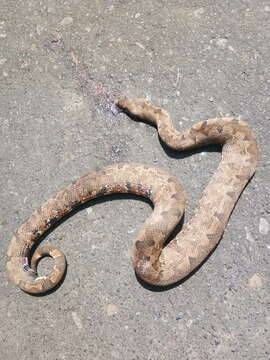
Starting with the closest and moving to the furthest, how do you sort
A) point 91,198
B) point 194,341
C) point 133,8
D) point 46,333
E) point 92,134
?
point 194,341 < point 46,333 < point 91,198 < point 92,134 < point 133,8

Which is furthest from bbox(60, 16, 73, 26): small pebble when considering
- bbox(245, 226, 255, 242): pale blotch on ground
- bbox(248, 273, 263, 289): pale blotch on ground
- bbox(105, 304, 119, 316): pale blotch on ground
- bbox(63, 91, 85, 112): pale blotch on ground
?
bbox(248, 273, 263, 289): pale blotch on ground

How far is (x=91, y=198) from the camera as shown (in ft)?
16.5

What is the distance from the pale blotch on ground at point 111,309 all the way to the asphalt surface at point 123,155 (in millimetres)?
10

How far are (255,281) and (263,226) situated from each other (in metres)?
0.59

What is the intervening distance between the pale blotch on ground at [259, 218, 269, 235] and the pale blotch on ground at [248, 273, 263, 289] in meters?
0.46

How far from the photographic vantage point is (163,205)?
15.2 ft

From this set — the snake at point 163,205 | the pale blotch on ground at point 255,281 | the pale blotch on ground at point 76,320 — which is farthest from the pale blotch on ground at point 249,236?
the pale blotch on ground at point 76,320

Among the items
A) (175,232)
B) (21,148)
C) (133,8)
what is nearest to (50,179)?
(21,148)

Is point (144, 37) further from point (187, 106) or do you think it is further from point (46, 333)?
point (46, 333)

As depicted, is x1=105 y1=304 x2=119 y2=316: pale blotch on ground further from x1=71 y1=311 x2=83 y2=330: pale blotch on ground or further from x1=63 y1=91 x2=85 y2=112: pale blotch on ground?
x1=63 y1=91 x2=85 y2=112: pale blotch on ground

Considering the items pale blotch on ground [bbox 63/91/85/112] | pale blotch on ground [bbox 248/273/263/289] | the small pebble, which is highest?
the small pebble

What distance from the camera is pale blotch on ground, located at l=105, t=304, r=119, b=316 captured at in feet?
15.0

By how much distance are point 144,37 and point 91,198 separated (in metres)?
2.36

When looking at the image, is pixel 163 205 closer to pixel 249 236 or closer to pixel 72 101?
pixel 249 236
